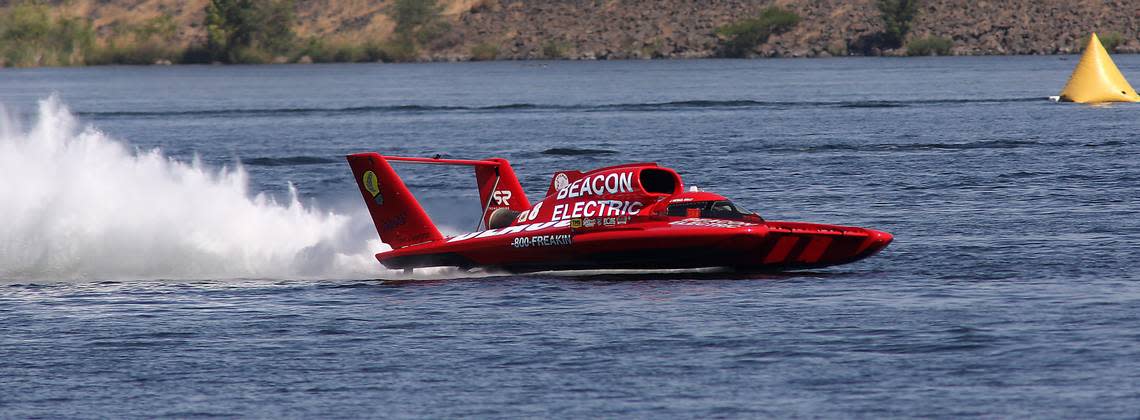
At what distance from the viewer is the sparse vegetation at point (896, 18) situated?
152375 millimetres

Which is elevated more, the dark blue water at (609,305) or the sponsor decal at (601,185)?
the sponsor decal at (601,185)

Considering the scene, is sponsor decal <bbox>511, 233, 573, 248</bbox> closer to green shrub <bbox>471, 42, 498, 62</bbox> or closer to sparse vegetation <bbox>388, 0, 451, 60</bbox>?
green shrub <bbox>471, 42, 498, 62</bbox>

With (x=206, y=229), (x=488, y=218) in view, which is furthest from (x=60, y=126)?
(x=488, y=218)

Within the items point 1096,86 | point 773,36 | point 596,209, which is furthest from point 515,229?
point 773,36

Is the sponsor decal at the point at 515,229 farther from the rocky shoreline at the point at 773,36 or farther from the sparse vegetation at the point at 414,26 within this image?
the sparse vegetation at the point at 414,26

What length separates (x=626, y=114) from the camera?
81.1 meters

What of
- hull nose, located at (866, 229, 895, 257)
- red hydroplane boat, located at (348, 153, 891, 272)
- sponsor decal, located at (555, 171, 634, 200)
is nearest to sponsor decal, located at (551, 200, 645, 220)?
red hydroplane boat, located at (348, 153, 891, 272)

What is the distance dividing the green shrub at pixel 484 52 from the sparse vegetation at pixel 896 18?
40.9m

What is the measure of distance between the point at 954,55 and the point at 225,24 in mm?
74512

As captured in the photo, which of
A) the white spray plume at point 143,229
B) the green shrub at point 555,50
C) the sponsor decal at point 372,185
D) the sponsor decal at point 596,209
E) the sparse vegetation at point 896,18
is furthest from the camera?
the green shrub at point 555,50

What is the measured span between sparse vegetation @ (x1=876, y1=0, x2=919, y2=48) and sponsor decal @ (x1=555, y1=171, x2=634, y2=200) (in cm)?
12721

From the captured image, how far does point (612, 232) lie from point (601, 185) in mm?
1020

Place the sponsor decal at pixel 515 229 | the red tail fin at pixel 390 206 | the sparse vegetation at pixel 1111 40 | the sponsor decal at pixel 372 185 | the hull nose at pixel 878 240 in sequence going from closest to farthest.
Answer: the hull nose at pixel 878 240 → the sponsor decal at pixel 515 229 → the red tail fin at pixel 390 206 → the sponsor decal at pixel 372 185 → the sparse vegetation at pixel 1111 40

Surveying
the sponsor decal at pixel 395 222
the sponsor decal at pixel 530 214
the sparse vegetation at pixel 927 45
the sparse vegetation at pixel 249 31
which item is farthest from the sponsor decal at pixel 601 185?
the sparse vegetation at pixel 249 31
